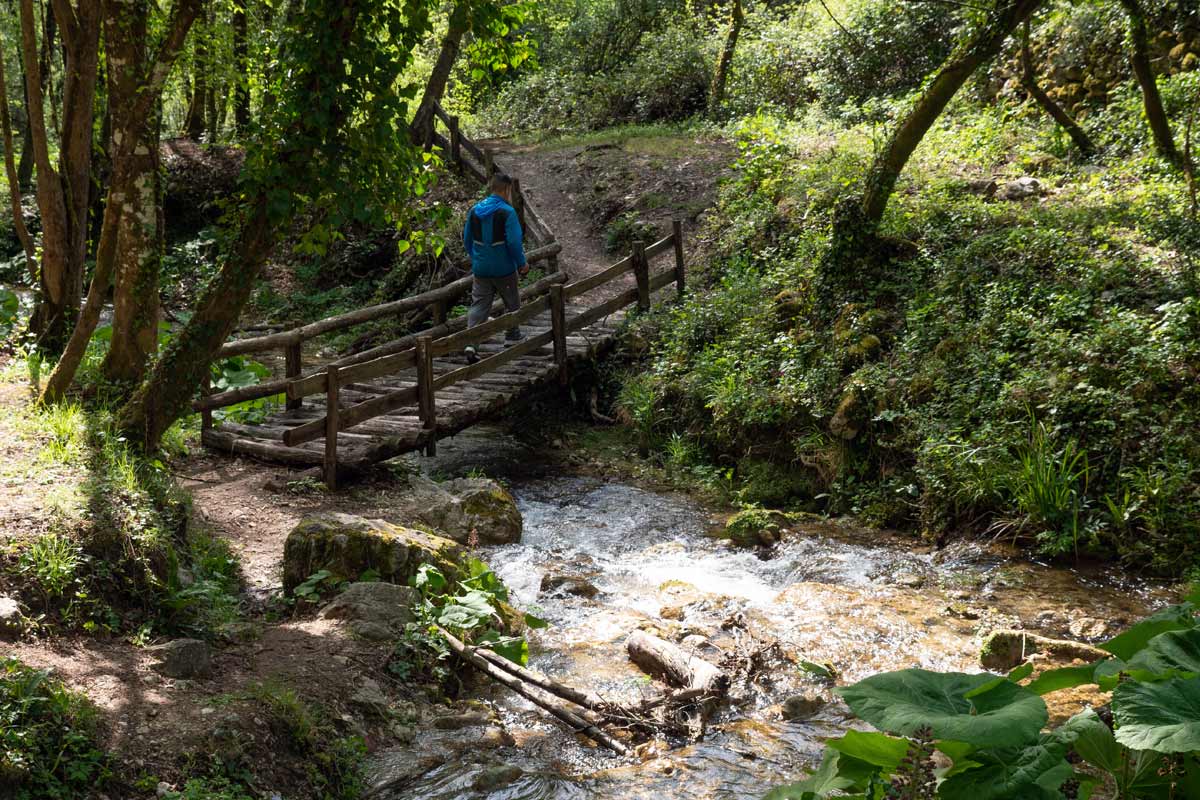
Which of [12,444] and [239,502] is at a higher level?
[12,444]

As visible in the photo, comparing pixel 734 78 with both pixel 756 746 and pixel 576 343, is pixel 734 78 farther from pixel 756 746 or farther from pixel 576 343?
pixel 756 746

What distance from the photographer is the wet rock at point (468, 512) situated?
27.1 ft

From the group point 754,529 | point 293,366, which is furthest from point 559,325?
point 754,529

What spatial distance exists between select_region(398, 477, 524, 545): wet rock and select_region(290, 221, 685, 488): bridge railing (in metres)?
0.90

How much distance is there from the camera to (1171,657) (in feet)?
8.23

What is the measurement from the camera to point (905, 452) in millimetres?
8938

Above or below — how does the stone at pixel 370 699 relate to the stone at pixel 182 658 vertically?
below

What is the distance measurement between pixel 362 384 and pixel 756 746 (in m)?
7.48

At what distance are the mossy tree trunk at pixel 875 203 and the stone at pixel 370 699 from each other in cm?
811

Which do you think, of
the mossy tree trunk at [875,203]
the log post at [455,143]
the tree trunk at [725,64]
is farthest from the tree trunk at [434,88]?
the mossy tree trunk at [875,203]

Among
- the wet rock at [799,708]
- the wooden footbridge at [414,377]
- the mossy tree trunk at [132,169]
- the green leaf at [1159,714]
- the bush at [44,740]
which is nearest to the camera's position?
the green leaf at [1159,714]

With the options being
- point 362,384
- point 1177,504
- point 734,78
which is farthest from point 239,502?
point 734,78

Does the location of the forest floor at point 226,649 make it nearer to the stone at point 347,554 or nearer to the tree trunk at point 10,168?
the stone at point 347,554

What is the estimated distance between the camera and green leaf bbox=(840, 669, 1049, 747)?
2.19 meters
